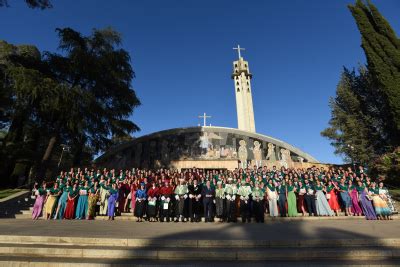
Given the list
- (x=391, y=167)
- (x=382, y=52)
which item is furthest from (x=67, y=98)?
(x=382, y=52)

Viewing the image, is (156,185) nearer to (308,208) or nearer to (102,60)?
(308,208)

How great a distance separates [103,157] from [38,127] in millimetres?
5274

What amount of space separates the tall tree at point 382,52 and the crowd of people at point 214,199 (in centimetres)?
810

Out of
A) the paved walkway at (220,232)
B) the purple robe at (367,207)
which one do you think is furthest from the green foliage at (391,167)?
the paved walkway at (220,232)

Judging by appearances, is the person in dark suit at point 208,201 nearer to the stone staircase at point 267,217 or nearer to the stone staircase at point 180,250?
the stone staircase at point 267,217

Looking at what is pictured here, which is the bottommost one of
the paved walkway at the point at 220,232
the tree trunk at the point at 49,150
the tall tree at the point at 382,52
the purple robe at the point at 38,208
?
the paved walkway at the point at 220,232

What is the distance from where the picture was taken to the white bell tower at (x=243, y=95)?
1572 inches

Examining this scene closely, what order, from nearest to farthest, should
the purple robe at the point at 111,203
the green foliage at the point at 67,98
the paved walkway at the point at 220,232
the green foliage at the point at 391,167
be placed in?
the paved walkway at the point at 220,232
the purple robe at the point at 111,203
the green foliage at the point at 391,167
the green foliage at the point at 67,98

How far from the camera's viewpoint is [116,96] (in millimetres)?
20719

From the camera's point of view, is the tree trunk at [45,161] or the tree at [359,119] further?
the tree at [359,119]

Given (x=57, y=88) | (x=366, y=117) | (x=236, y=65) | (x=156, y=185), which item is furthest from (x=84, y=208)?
(x=236, y=65)

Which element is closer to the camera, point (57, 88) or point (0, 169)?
point (57, 88)

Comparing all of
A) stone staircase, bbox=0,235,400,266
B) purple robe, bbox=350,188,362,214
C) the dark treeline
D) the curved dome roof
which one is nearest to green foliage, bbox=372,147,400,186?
the dark treeline

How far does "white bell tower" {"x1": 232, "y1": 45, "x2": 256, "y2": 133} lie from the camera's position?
131 ft
